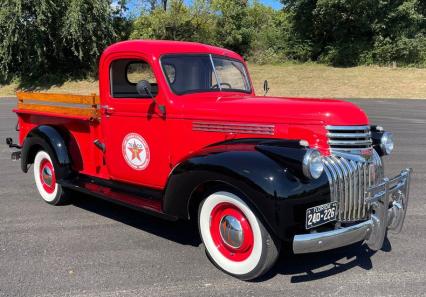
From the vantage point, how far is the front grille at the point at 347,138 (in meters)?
3.76

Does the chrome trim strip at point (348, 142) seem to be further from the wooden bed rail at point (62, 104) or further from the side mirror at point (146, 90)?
the wooden bed rail at point (62, 104)

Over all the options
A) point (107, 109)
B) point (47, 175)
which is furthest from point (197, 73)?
point (47, 175)

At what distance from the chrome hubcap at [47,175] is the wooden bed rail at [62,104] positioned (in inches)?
28.7

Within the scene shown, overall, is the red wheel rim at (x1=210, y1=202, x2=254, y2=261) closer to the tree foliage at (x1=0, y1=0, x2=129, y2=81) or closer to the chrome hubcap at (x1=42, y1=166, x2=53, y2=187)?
the chrome hubcap at (x1=42, y1=166, x2=53, y2=187)

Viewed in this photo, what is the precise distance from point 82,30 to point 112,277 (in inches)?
1145

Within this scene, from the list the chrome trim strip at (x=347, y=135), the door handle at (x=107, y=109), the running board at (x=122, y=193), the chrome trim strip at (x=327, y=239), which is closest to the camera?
the chrome trim strip at (x=327, y=239)

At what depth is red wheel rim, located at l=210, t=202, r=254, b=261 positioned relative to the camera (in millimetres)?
3623

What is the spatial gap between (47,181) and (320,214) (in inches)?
150

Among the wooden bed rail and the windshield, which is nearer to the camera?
the windshield

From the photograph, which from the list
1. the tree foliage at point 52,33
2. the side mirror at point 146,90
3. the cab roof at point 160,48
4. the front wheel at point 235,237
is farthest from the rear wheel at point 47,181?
the tree foliage at point 52,33

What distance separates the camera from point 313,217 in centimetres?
335

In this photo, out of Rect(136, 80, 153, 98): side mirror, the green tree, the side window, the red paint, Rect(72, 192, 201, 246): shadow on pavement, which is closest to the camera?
the red paint

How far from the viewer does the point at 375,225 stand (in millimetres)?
3580

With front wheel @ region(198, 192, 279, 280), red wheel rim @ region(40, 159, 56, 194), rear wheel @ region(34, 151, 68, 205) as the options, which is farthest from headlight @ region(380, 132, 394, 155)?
red wheel rim @ region(40, 159, 56, 194)
